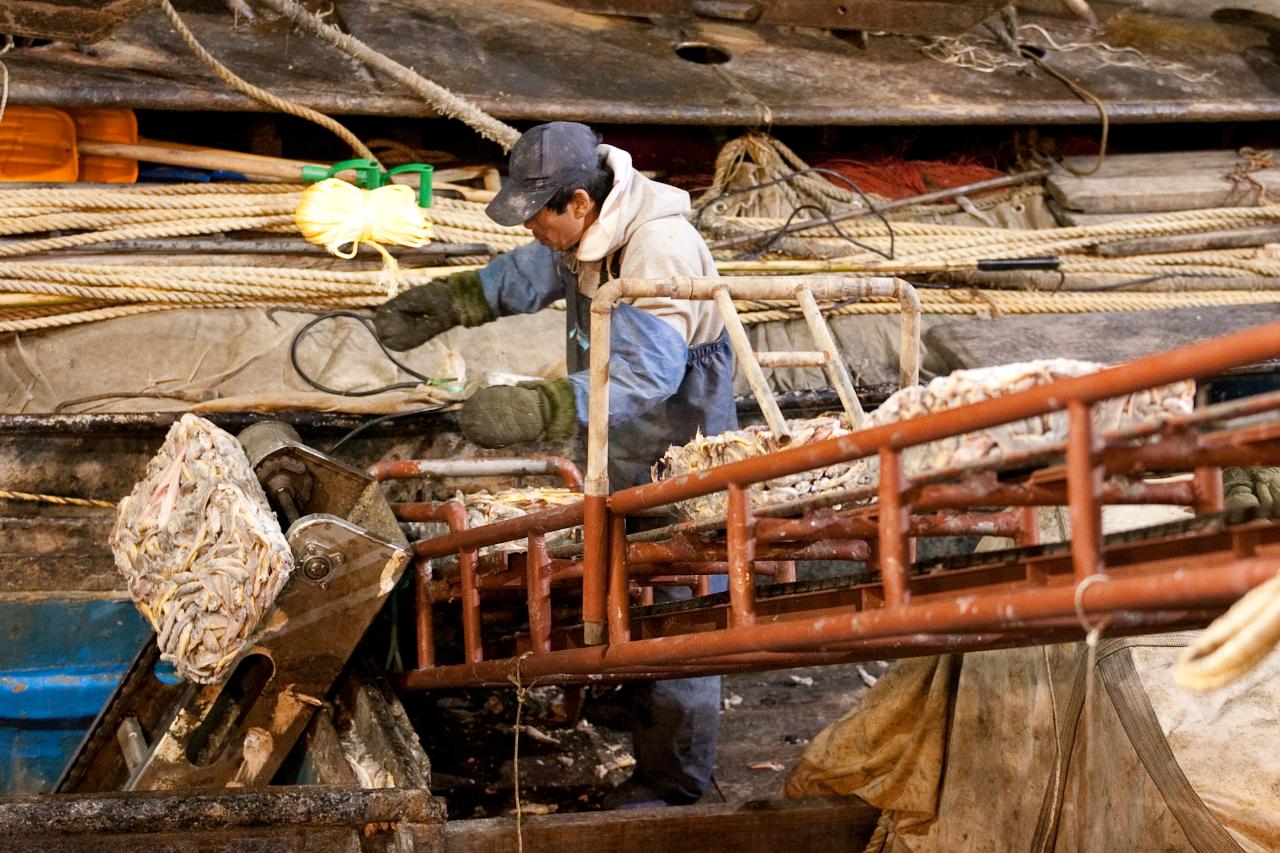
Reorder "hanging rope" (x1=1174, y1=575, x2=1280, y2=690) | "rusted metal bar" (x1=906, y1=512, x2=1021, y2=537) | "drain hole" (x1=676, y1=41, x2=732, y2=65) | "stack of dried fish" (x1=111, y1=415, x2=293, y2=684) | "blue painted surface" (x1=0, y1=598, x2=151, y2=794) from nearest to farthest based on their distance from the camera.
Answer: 1. "hanging rope" (x1=1174, y1=575, x2=1280, y2=690)
2. "rusted metal bar" (x1=906, y1=512, x2=1021, y2=537)
3. "stack of dried fish" (x1=111, y1=415, x2=293, y2=684)
4. "blue painted surface" (x1=0, y1=598, x2=151, y2=794)
5. "drain hole" (x1=676, y1=41, x2=732, y2=65)

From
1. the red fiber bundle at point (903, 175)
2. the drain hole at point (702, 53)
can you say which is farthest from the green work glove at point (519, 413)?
the drain hole at point (702, 53)

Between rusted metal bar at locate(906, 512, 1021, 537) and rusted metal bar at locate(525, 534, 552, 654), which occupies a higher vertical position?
rusted metal bar at locate(906, 512, 1021, 537)

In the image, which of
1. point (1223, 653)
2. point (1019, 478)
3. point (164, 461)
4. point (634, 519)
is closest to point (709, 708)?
point (634, 519)

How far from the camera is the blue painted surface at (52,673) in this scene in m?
4.60

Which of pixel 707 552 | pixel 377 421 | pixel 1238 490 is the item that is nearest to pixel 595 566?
pixel 707 552

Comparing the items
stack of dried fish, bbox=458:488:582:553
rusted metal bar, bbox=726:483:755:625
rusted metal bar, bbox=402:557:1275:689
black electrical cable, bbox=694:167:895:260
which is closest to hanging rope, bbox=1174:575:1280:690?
rusted metal bar, bbox=402:557:1275:689

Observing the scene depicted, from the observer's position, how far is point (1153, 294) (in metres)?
6.08

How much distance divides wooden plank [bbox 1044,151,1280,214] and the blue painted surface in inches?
176

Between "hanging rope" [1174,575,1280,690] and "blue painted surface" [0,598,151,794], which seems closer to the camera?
"hanging rope" [1174,575,1280,690]

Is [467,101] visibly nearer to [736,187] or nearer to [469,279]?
[736,187]

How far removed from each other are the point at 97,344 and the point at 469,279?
158 cm

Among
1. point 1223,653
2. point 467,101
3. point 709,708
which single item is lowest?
point 709,708

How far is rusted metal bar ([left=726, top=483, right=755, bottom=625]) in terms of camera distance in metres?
2.66

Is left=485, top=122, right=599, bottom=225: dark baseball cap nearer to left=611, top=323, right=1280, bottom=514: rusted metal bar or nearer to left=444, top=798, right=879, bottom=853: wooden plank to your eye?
left=611, top=323, right=1280, bottom=514: rusted metal bar
